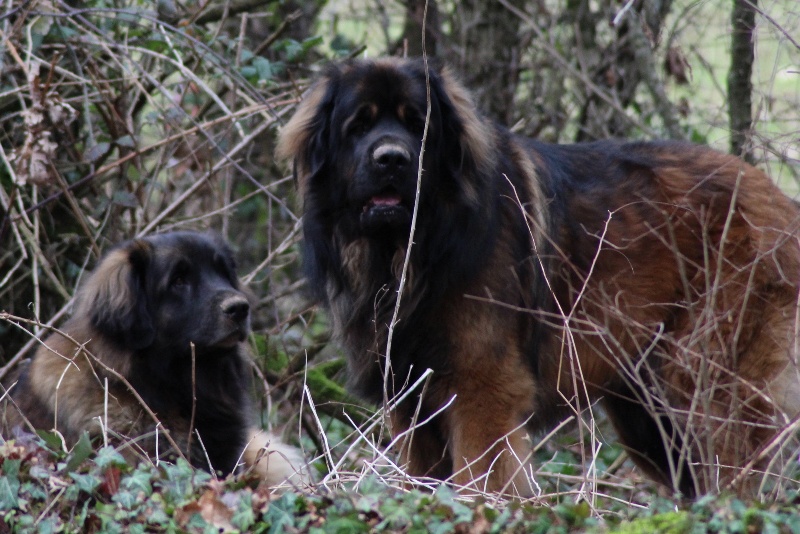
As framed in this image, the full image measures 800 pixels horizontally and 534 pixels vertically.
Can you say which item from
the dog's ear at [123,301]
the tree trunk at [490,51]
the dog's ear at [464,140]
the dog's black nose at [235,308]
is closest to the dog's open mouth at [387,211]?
the dog's ear at [464,140]

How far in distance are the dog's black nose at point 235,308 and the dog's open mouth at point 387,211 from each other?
2.50 feet

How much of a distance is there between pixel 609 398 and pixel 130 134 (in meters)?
3.26

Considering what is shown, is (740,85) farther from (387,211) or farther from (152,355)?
(152,355)

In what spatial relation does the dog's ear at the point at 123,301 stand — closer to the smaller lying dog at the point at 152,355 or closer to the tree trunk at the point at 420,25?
the smaller lying dog at the point at 152,355

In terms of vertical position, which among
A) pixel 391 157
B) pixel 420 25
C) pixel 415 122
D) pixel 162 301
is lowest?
pixel 162 301

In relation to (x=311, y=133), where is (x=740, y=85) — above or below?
above

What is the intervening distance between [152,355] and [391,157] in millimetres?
1546

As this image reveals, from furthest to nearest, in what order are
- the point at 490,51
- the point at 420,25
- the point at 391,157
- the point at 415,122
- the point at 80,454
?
the point at 420,25, the point at 490,51, the point at 415,122, the point at 391,157, the point at 80,454

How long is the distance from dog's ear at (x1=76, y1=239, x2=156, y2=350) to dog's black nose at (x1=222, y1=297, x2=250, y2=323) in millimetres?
372

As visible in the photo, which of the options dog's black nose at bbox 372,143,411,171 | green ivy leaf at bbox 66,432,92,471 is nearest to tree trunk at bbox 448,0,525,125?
dog's black nose at bbox 372,143,411,171

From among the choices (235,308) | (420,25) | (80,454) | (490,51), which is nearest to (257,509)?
(80,454)

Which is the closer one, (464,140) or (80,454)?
(80,454)

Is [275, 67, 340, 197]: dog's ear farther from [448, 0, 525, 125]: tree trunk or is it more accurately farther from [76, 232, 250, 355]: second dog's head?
[448, 0, 525, 125]: tree trunk

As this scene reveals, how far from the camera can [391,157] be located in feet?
14.2
